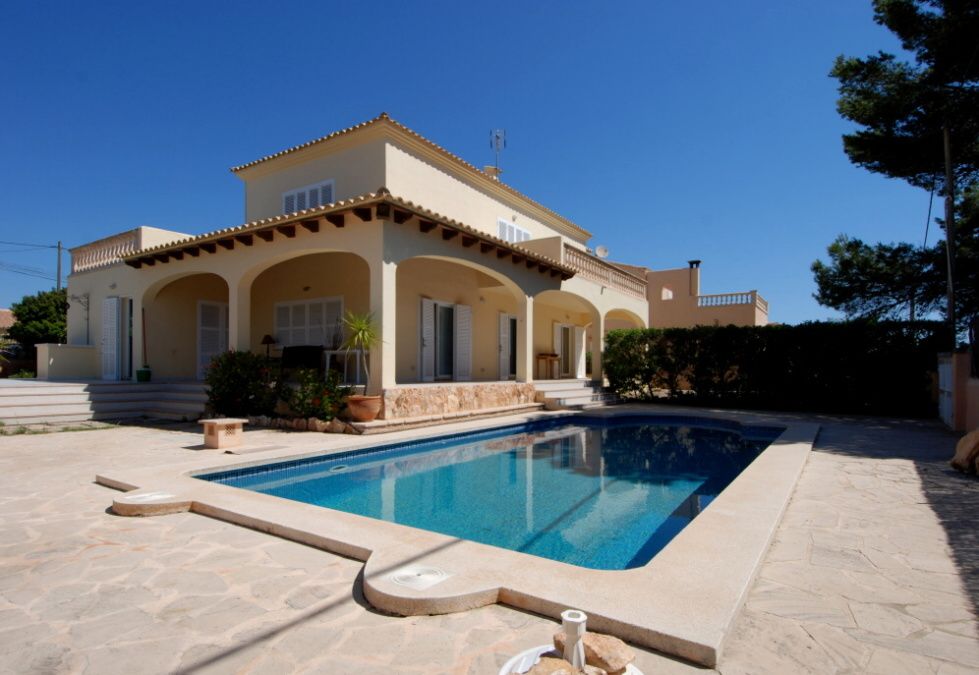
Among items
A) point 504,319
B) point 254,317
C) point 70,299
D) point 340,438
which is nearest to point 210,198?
point 70,299

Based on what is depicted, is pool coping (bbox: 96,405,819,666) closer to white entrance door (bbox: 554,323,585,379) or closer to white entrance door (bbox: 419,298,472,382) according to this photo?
white entrance door (bbox: 419,298,472,382)

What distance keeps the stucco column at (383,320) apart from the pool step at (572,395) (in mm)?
6113

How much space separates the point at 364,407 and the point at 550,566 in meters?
7.46

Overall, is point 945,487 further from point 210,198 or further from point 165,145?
point 210,198

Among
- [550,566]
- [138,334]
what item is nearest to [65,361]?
[138,334]

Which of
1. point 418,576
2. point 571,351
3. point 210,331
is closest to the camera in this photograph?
point 418,576

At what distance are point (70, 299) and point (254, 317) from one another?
681 centimetres

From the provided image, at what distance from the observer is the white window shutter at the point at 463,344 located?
52.0 ft

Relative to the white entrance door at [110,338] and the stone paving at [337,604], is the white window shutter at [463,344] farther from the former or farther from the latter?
the stone paving at [337,604]

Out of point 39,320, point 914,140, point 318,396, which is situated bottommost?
point 318,396

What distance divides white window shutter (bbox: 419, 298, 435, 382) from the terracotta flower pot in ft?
13.9

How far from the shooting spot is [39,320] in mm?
24812

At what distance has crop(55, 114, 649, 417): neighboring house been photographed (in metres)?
12.3

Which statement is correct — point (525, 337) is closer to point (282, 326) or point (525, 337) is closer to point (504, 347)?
point (504, 347)
